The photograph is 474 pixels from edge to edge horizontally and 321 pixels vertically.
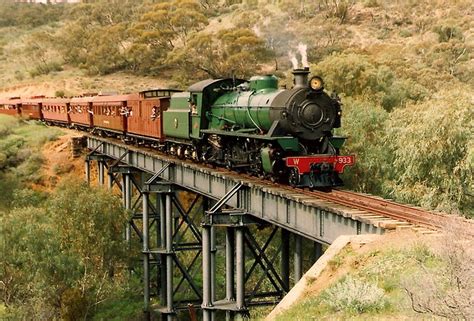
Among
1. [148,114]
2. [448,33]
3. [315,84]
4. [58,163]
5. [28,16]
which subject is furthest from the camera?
[28,16]

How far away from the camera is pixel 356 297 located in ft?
32.2

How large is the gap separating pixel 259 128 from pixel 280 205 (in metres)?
3.60

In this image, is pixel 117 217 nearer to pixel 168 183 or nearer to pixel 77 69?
pixel 168 183

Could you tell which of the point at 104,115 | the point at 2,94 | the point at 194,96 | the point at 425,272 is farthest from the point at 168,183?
the point at 2,94

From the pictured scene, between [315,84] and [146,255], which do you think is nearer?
[315,84]

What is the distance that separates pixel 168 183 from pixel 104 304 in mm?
7870

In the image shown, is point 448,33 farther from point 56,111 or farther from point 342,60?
point 56,111

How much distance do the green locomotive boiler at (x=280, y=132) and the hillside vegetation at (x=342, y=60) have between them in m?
8.62

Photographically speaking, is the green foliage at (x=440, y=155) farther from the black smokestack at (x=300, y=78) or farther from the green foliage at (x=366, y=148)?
the black smokestack at (x=300, y=78)

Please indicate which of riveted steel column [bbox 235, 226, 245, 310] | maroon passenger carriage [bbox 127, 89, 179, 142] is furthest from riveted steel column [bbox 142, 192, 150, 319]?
riveted steel column [bbox 235, 226, 245, 310]

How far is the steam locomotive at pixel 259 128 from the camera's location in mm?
17672

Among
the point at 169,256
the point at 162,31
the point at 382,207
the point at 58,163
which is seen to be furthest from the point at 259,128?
the point at 162,31

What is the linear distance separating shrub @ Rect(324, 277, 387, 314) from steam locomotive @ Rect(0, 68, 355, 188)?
7.08 m

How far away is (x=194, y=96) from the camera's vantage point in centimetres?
2389
